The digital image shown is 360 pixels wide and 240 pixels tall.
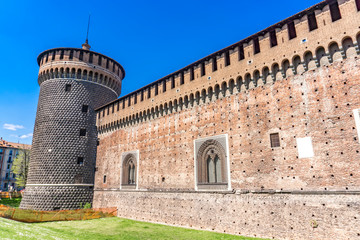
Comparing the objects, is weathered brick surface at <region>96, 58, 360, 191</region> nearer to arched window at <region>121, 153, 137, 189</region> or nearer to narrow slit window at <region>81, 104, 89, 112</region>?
arched window at <region>121, 153, 137, 189</region>

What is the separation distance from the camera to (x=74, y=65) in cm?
2227

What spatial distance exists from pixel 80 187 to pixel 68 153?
10.4ft

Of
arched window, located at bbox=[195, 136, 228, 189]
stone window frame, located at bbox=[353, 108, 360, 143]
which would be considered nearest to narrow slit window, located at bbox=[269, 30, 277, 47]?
stone window frame, located at bbox=[353, 108, 360, 143]

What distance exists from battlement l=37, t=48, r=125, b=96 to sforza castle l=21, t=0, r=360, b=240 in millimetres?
5431

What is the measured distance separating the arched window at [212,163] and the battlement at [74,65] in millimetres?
14463

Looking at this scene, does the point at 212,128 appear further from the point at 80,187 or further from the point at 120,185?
the point at 80,187

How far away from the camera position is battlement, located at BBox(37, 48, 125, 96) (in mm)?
22266

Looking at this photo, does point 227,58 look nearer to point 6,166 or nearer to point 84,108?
point 84,108

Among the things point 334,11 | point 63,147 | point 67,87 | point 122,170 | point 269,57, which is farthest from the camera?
point 67,87

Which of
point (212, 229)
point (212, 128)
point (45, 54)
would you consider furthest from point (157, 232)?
point (45, 54)

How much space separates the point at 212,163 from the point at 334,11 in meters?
8.88

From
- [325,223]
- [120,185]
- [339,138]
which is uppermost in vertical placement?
[339,138]

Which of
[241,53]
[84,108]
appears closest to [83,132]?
[84,108]

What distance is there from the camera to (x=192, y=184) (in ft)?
43.6
